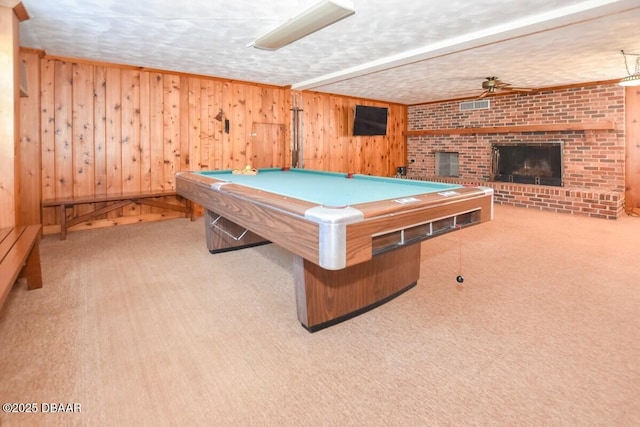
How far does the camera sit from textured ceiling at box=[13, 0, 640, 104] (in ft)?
9.27

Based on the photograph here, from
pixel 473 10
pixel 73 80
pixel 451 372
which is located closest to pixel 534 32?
pixel 473 10

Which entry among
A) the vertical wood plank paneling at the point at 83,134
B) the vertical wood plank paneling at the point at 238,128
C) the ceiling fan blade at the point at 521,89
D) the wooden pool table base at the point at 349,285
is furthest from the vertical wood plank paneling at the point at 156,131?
the ceiling fan blade at the point at 521,89

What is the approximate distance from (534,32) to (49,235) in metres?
5.67

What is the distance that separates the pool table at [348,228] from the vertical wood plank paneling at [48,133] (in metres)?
2.63

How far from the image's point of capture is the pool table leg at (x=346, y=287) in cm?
195

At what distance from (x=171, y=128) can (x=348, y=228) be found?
14.5ft

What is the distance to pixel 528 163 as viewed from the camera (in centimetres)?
639

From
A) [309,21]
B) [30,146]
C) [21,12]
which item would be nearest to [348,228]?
[309,21]

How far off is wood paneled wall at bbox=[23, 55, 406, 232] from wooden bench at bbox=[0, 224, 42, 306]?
6.58 ft

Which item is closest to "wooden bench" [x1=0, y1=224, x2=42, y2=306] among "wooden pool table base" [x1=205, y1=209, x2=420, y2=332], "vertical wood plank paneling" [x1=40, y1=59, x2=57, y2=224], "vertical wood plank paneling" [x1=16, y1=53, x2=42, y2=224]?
"wooden pool table base" [x1=205, y1=209, x2=420, y2=332]

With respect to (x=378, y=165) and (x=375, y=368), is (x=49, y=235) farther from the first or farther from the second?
(x=378, y=165)

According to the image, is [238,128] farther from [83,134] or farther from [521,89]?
[521,89]

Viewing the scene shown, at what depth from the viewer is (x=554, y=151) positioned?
604 cm

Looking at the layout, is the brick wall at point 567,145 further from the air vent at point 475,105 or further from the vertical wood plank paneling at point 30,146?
the vertical wood plank paneling at point 30,146
